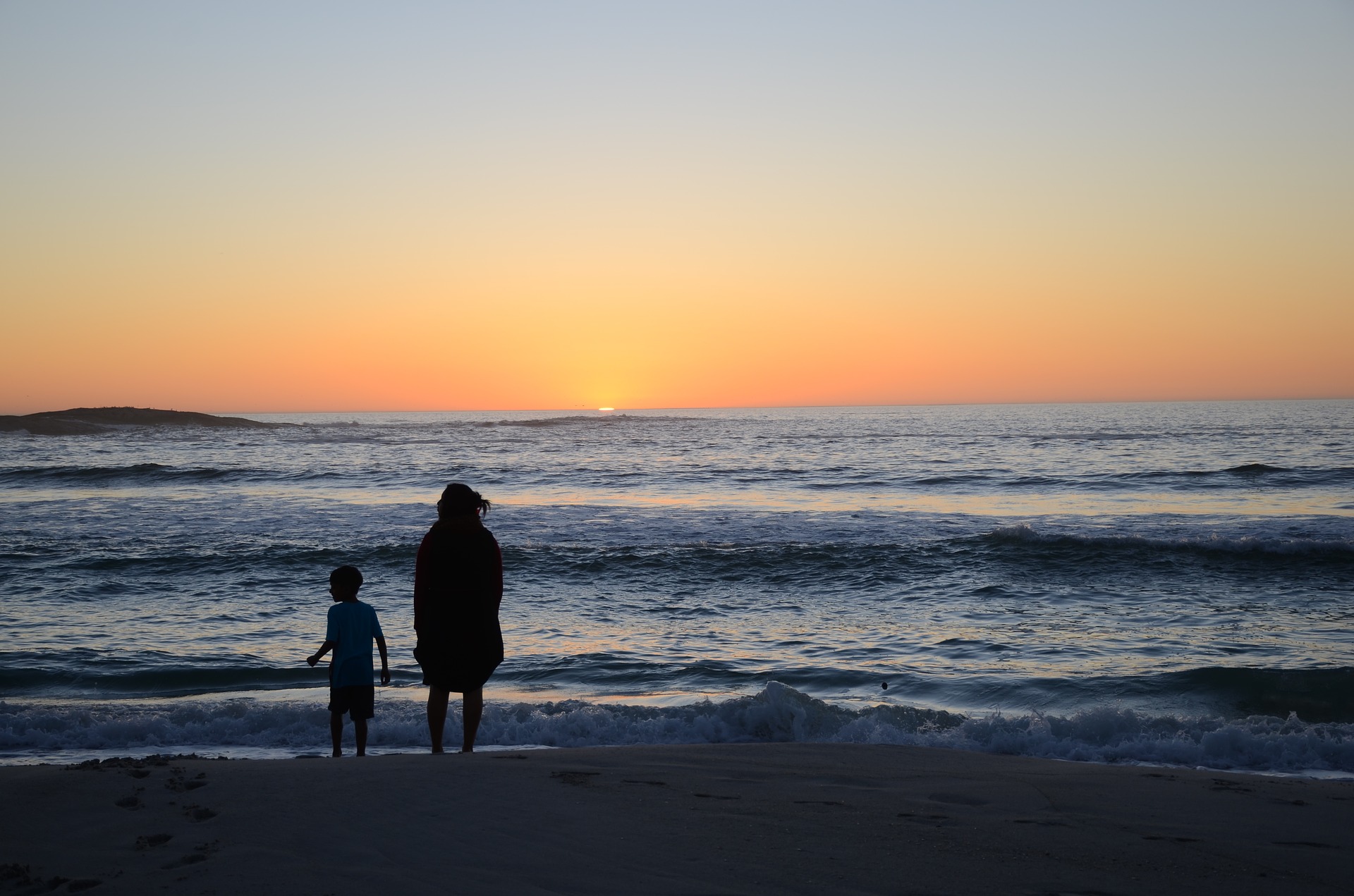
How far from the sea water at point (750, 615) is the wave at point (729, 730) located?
2 centimetres

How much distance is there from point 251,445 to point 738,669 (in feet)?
165

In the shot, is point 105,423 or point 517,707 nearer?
point 517,707

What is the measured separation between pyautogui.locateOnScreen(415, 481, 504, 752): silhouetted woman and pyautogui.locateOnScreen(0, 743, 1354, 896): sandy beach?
→ 0.59 metres

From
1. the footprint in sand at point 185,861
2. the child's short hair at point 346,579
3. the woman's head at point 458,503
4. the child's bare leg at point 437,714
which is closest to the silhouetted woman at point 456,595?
the woman's head at point 458,503

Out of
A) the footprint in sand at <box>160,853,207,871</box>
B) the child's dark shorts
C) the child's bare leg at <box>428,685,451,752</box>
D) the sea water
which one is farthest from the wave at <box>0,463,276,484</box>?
the footprint in sand at <box>160,853,207,871</box>

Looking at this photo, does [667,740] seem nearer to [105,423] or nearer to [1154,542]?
[1154,542]

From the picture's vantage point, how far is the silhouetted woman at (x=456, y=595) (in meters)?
5.56

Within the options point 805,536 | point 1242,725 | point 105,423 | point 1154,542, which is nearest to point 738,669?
point 1242,725

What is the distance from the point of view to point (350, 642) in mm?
5867

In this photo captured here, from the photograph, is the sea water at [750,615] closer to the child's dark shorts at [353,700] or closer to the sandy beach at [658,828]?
the child's dark shorts at [353,700]

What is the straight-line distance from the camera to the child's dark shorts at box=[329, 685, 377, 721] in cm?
591

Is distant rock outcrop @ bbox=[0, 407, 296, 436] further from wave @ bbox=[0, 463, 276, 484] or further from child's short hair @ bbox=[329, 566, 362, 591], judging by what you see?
child's short hair @ bbox=[329, 566, 362, 591]

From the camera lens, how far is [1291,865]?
12.7ft

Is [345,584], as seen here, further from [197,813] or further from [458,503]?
[197,813]
